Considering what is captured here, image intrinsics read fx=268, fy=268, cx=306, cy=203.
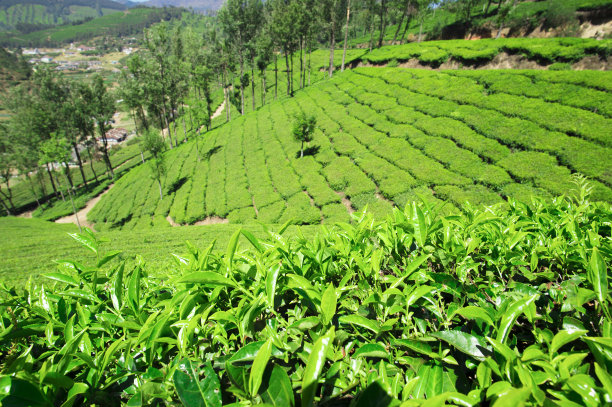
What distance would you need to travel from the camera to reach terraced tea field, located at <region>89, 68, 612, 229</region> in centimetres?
1085

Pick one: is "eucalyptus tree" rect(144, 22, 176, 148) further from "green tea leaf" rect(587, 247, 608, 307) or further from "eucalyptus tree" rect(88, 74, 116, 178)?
"green tea leaf" rect(587, 247, 608, 307)

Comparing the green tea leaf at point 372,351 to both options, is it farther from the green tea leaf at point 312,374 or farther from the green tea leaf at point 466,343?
the green tea leaf at point 312,374

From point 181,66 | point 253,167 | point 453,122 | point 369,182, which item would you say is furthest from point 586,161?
point 181,66

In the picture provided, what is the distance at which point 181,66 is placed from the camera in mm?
40188

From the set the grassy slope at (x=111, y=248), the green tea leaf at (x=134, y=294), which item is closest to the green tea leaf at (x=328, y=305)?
the green tea leaf at (x=134, y=294)

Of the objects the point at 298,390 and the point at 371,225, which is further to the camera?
the point at 371,225

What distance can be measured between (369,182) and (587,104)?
9.88 m

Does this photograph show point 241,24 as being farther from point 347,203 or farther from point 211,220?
point 347,203

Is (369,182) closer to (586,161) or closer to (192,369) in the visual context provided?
(586,161)

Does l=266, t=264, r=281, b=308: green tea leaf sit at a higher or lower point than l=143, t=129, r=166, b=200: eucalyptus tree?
higher

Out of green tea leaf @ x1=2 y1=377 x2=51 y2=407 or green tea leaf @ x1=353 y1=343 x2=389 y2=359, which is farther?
green tea leaf @ x1=353 y1=343 x2=389 y2=359

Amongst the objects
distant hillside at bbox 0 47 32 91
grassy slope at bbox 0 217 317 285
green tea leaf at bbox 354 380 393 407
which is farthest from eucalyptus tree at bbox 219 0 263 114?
Answer: distant hillside at bbox 0 47 32 91

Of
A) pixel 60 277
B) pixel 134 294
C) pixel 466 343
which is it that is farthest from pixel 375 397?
pixel 60 277

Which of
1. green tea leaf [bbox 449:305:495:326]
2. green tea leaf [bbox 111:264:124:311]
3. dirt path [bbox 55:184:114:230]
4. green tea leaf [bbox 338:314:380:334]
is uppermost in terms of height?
green tea leaf [bbox 449:305:495:326]
